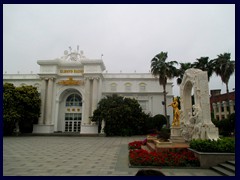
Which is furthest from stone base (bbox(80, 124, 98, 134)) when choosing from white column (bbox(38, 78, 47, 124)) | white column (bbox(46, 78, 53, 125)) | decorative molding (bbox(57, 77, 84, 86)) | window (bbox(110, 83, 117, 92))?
window (bbox(110, 83, 117, 92))

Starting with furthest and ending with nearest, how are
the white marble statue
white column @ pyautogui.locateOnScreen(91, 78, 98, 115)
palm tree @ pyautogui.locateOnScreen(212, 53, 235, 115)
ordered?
white column @ pyautogui.locateOnScreen(91, 78, 98, 115) < palm tree @ pyautogui.locateOnScreen(212, 53, 235, 115) < the white marble statue

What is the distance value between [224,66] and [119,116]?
51.8 ft

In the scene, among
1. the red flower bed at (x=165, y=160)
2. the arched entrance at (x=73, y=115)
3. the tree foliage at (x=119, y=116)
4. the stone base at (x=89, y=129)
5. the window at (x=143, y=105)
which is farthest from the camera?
the window at (x=143, y=105)

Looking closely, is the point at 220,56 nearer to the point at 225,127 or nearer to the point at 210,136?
the point at 225,127

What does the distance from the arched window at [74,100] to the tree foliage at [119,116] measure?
6.30 m

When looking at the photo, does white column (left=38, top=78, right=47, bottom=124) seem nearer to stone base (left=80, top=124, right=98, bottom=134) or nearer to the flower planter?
stone base (left=80, top=124, right=98, bottom=134)

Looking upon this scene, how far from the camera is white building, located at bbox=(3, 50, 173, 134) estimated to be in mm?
31109

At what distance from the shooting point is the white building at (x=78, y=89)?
31.1 meters

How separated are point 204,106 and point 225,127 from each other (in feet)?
41.4

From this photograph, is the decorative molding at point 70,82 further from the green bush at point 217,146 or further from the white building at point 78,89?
the green bush at point 217,146

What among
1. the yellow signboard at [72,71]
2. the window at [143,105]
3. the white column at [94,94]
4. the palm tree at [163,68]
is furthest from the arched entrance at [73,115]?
the palm tree at [163,68]

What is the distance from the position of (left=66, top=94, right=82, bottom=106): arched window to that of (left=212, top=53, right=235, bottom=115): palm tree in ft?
74.9

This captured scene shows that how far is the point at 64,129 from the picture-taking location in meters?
32.8
